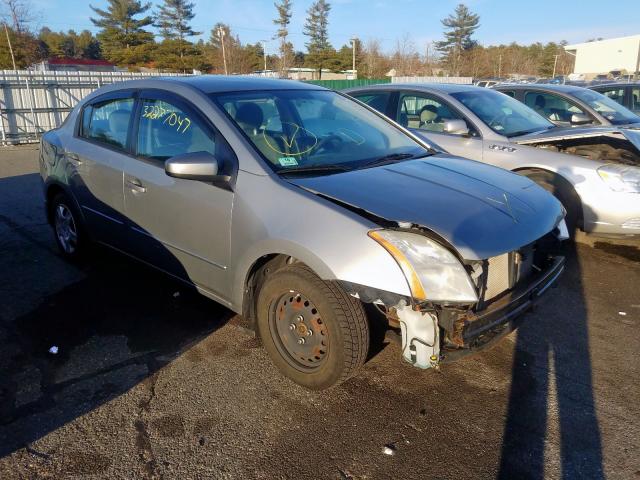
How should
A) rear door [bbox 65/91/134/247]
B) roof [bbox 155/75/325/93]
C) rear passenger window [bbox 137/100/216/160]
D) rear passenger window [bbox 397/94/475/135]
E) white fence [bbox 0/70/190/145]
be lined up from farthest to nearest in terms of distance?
white fence [bbox 0/70/190/145] < rear passenger window [bbox 397/94/475/135] < rear door [bbox 65/91/134/247] < roof [bbox 155/75/325/93] < rear passenger window [bbox 137/100/216/160]

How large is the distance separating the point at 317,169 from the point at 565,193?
3197 millimetres

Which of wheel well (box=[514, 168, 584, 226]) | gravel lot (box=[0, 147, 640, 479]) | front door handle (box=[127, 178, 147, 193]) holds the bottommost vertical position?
gravel lot (box=[0, 147, 640, 479])

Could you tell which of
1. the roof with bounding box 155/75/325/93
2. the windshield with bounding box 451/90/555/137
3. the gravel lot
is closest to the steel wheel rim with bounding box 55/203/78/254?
the gravel lot

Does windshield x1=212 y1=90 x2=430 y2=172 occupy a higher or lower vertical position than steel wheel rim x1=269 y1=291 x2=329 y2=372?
higher

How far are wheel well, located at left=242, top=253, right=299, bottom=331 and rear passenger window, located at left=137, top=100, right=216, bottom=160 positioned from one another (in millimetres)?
791

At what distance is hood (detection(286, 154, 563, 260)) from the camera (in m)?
2.58

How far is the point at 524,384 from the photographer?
305 cm

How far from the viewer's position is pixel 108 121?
4273mm

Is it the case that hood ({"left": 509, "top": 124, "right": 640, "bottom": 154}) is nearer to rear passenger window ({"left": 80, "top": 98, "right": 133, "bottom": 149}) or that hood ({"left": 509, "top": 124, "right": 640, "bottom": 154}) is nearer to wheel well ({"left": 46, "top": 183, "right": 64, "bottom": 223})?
rear passenger window ({"left": 80, "top": 98, "right": 133, "bottom": 149})

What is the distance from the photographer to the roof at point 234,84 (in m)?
3.59

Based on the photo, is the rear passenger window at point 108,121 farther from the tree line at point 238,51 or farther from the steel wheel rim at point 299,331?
the tree line at point 238,51

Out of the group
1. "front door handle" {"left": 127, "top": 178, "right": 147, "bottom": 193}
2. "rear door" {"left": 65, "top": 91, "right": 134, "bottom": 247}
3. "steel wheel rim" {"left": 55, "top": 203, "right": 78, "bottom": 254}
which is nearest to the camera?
"front door handle" {"left": 127, "top": 178, "right": 147, "bottom": 193}

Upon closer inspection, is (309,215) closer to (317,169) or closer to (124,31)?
(317,169)

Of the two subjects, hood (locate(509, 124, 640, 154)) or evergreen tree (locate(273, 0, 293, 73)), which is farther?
evergreen tree (locate(273, 0, 293, 73))
